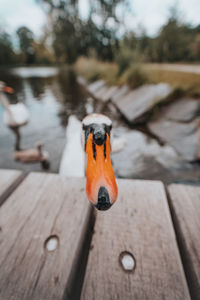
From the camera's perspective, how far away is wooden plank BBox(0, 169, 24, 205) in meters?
1.21

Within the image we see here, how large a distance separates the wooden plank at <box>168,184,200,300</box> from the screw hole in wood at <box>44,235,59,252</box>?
0.69 meters

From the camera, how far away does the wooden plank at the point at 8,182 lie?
47.6 inches

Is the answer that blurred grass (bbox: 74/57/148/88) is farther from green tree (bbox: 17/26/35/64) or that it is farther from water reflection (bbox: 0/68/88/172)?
green tree (bbox: 17/26/35/64)

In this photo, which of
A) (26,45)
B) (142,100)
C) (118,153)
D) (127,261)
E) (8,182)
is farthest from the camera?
(26,45)

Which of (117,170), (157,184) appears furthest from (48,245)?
(117,170)

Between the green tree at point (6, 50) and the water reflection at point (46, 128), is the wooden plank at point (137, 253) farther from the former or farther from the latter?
the green tree at point (6, 50)

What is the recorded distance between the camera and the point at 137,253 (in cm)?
81

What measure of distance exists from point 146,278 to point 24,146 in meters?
4.68

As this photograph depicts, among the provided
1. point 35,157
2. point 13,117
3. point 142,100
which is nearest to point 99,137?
point 35,157

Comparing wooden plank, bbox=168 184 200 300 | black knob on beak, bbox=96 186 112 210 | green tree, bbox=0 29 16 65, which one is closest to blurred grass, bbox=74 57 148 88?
wooden plank, bbox=168 184 200 300

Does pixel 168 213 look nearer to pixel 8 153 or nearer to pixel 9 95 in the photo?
pixel 8 153

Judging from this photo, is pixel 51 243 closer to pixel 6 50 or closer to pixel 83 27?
pixel 83 27

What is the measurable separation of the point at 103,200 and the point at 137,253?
40 cm

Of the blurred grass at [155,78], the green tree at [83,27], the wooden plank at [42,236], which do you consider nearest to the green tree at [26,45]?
the green tree at [83,27]
